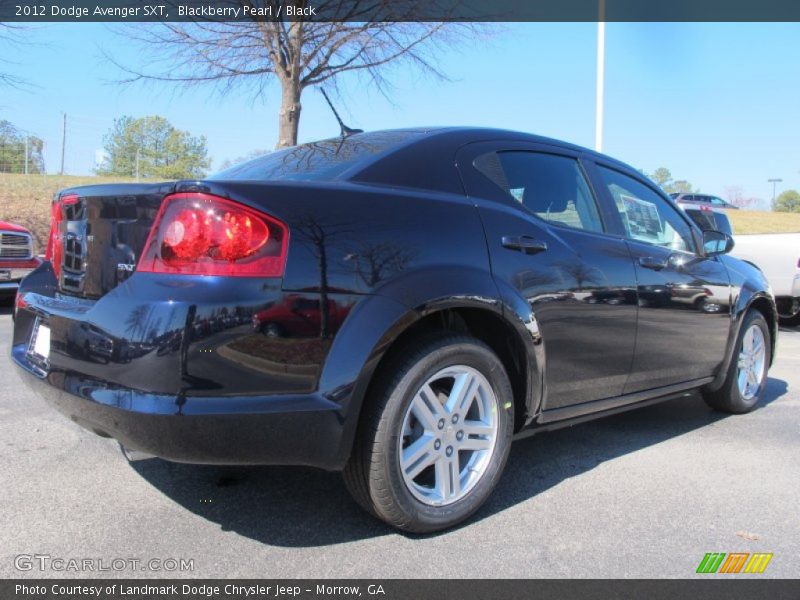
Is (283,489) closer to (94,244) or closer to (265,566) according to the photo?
(265,566)

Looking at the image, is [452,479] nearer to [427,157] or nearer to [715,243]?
[427,157]

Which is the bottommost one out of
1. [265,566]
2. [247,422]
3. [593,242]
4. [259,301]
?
[265,566]

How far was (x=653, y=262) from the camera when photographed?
372 centimetres

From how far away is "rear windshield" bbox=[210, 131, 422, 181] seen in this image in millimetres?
2840

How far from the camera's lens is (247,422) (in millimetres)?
2197

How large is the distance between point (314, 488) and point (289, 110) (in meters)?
8.70

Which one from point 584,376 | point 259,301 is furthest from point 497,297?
point 259,301

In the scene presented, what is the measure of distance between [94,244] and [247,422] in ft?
3.08

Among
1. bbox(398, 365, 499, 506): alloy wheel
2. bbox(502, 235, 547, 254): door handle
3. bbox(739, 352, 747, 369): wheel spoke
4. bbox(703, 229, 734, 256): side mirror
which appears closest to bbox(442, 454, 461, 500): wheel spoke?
bbox(398, 365, 499, 506): alloy wheel

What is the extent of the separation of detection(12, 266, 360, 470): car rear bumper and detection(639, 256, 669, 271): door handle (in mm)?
2060

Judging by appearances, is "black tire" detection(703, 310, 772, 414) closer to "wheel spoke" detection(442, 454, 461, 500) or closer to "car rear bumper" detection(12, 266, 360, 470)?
"wheel spoke" detection(442, 454, 461, 500)

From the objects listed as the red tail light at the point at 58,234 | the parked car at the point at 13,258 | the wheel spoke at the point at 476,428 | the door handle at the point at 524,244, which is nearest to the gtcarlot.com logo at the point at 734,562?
the wheel spoke at the point at 476,428

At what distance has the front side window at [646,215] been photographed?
3818 mm

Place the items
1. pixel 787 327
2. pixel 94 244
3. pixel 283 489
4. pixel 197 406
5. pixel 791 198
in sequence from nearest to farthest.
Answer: pixel 197 406 → pixel 94 244 → pixel 283 489 → pixel 787 327 → pixel 791 198
